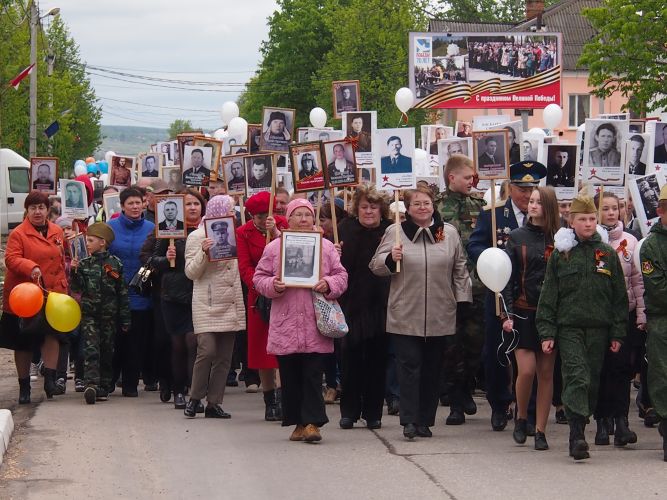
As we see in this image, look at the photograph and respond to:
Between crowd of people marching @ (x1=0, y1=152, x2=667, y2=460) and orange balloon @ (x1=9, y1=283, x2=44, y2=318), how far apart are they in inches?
14.5

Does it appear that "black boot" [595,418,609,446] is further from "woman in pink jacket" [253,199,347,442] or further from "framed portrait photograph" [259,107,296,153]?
"framed portrait photograph" [259,107,296,153]

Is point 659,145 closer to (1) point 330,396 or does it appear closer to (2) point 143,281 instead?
(1) point 330,396

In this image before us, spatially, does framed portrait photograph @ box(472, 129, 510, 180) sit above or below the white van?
above

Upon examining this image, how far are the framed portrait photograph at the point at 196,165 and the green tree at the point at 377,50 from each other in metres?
41.0

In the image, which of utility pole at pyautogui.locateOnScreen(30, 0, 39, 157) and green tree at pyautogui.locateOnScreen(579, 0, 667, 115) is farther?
utility pole at pyautogui.locateOnScreen(30, 0, 39, 157)

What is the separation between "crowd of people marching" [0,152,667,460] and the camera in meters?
10.1

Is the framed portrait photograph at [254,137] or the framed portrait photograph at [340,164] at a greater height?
the framed portrait photograph at [254,137]

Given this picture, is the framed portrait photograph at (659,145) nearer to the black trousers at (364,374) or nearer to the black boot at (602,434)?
the black trousers at (364,374)

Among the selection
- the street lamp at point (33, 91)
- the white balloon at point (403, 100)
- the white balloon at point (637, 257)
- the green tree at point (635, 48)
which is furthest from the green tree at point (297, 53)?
the white balloon at point (637, 257)

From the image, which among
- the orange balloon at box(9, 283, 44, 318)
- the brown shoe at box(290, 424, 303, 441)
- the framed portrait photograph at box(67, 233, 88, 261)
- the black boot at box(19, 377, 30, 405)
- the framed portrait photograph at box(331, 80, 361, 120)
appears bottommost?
the black boot at box(19, 377, 30, 405)

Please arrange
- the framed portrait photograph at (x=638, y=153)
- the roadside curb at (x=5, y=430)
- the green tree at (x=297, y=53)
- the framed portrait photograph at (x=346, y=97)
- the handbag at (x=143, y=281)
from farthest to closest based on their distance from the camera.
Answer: the green tree at (x=297, y=53) < the framed portrait photograph at (x=346, y=97) < the framed portrait photograph at (x=638, y=153) < the handbag at (x=143, y=281) < the roadside curb at (x=5, y=430)

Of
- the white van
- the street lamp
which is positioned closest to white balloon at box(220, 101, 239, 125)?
the white van

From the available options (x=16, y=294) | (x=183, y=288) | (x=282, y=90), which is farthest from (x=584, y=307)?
(x=282, y=90)

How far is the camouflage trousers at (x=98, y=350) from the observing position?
13.8 meters
